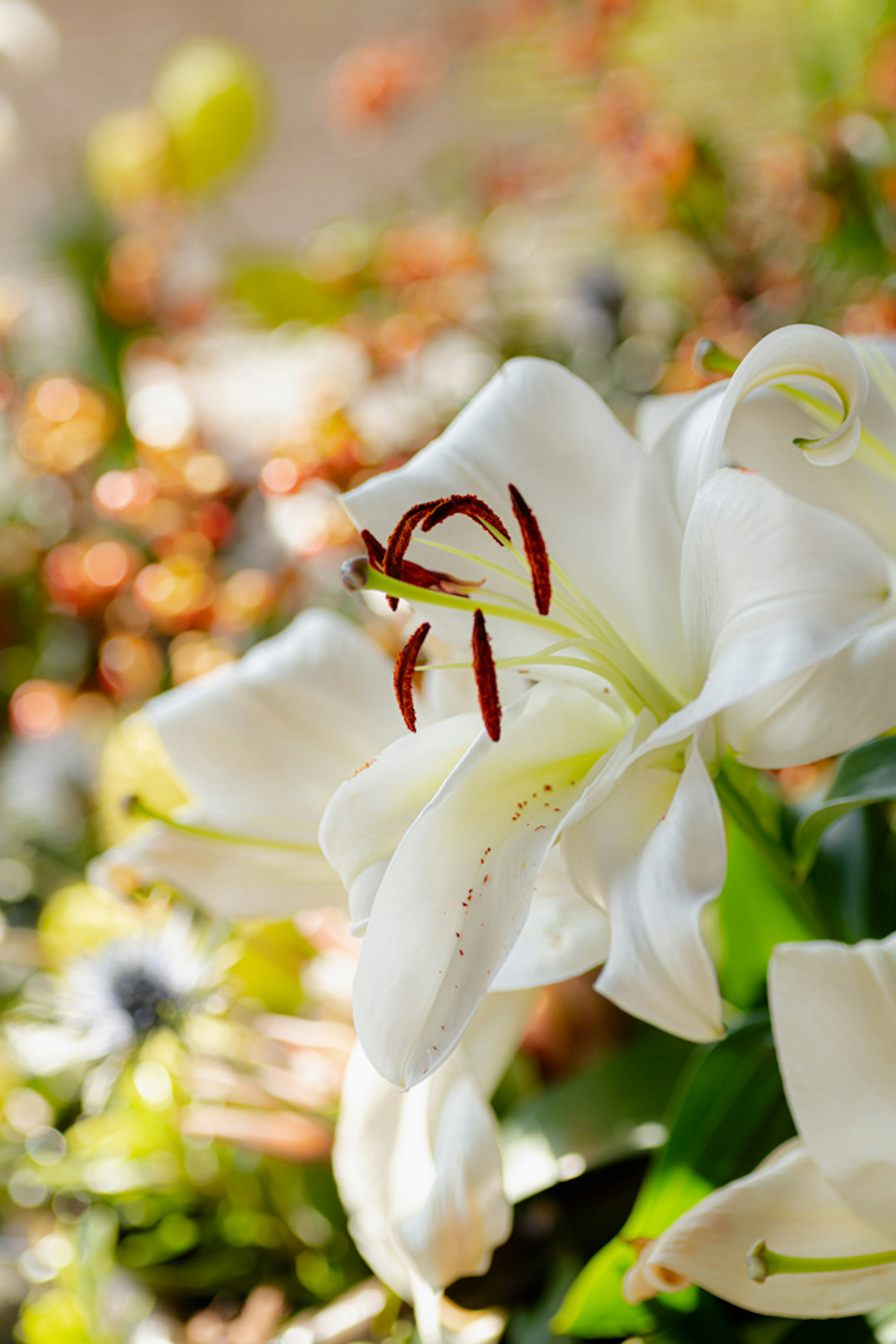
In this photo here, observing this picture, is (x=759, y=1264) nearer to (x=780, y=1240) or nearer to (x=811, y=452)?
(x=780, y=1240)

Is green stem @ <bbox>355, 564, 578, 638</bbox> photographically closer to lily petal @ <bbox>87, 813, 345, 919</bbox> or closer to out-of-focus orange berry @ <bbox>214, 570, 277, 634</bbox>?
lily petal @ <bbox>87, 813, 345, 919</bbox>

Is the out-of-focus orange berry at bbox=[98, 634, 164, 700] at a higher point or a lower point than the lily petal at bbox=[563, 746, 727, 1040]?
lower

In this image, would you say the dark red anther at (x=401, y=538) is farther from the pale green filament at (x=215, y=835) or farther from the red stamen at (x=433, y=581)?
the pale green filament at (x=215, y=835)

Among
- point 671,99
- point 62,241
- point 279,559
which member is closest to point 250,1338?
point 279,559

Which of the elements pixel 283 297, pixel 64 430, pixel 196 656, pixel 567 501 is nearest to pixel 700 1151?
pixel 567 501

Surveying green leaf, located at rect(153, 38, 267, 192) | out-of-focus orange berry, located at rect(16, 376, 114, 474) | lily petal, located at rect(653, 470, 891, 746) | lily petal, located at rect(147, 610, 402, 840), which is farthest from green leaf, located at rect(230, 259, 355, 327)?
lily petal, located at rect(653, 470, 891, 746)

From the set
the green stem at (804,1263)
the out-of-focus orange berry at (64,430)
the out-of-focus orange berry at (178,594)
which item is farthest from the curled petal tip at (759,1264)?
the out-of-focus orange berry at (64,430)

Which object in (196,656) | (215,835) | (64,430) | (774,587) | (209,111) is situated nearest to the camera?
(774,587)
